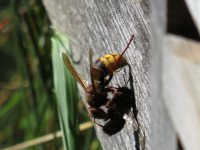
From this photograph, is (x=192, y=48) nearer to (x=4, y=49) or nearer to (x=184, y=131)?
(x=184, y=131)

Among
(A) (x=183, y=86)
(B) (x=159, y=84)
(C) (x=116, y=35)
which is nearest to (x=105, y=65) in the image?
(C) (x=116, y=35)

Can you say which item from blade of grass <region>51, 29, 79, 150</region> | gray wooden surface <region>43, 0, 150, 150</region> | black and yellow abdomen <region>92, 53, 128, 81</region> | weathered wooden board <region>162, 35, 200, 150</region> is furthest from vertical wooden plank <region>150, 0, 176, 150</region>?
blade of grass <region>51, 29, 79, 150</region>

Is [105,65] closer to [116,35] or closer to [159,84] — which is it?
[116,35]

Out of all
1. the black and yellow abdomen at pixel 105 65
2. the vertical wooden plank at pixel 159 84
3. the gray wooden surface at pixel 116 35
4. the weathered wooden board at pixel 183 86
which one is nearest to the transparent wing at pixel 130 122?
the gray wooden surface at pixel 116 35

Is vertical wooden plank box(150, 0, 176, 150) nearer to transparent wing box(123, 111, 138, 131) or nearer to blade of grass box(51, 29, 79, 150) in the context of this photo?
transparent wing box(123, 111, 138, 131)

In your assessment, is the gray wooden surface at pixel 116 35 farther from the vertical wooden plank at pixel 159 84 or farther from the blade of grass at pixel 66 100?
the vertical wooden plank at pixel 159 84
